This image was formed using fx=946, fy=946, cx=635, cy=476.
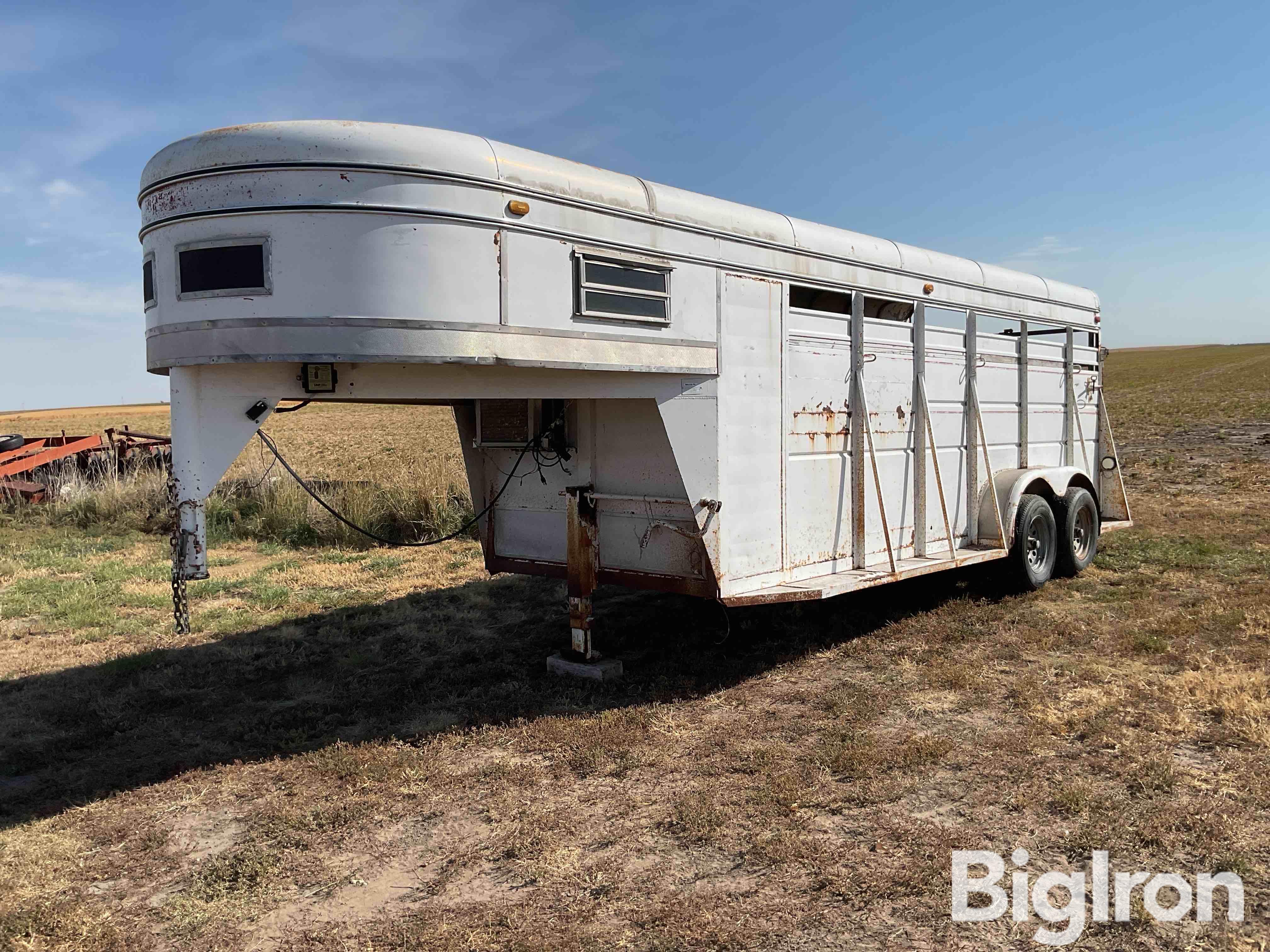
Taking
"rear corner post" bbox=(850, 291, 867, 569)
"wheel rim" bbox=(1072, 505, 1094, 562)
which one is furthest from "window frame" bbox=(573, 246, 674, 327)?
"wheel rim" bbox=(1072, 505, 1094, 562)

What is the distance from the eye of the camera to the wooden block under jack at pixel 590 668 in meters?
5.84

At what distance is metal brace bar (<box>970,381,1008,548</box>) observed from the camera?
24.3 ft

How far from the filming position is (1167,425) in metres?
26.4

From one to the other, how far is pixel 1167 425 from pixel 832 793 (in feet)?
86.5

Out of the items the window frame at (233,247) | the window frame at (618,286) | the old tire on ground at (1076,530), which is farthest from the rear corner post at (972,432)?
the window frame at (233,247)

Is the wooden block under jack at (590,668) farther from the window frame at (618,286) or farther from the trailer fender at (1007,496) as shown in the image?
the trailer fender at (1007,496)

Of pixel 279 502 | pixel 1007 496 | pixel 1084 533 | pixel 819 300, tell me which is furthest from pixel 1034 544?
pixel 279 502

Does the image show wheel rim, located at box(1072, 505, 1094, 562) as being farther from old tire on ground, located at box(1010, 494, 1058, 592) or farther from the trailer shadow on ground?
the trailer shadow on ground

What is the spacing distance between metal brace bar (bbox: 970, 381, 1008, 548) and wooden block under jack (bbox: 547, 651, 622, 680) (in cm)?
337

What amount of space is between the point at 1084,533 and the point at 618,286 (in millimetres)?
5799

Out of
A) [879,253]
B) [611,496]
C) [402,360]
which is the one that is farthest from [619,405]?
[879,253]

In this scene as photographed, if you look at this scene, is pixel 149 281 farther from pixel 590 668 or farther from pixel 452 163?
pixel 590 668

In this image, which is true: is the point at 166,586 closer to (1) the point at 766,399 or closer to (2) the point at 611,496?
(2) the point at 611,496

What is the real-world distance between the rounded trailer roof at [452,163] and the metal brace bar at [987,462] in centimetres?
216
